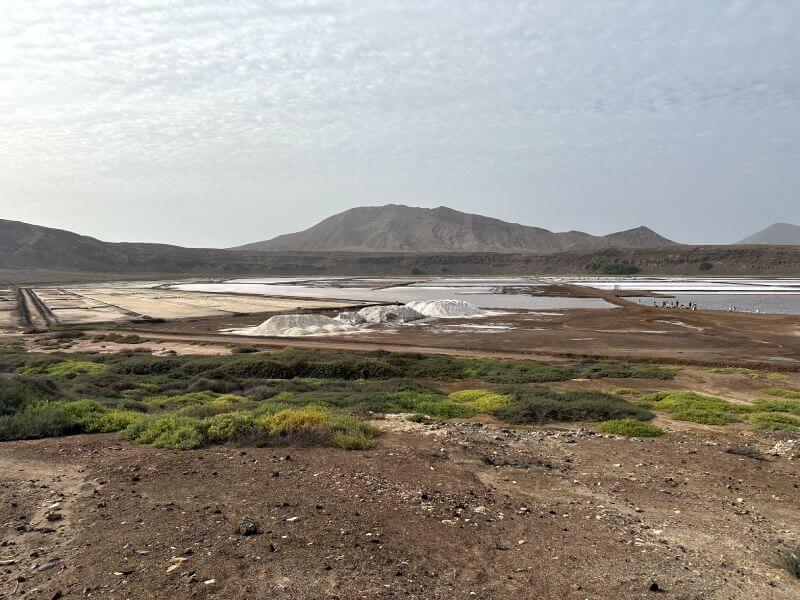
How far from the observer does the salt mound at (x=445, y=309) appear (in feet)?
188

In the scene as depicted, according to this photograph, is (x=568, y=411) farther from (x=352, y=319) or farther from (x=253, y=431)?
(x=352, y=319)

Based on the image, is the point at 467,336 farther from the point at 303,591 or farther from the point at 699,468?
the point at 303,591

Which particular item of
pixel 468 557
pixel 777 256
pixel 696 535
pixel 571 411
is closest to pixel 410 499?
pixel 468 557

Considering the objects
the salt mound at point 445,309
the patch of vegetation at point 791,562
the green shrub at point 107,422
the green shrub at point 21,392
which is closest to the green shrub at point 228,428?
the green shrub at point 107,422

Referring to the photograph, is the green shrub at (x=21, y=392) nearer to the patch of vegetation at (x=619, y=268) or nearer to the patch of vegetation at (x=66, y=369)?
the patch of vegetation at (x=66, y=369)

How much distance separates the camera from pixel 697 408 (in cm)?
1689

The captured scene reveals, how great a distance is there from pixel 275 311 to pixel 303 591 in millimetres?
58925

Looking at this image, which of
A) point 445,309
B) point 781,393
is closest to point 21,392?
point 781,393

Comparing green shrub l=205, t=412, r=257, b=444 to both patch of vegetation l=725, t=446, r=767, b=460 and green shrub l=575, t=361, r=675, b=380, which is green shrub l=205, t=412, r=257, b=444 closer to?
patch of vegetation l=725, t=446, r=767, b=460

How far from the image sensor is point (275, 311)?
208 feet

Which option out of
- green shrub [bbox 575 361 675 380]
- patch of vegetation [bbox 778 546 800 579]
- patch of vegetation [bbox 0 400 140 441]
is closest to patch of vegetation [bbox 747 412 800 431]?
patch of vegetation [bbox 778 546 800 579]

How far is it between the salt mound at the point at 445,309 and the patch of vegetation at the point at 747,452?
146ft

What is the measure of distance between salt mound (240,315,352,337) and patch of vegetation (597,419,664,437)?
3311 centimetres

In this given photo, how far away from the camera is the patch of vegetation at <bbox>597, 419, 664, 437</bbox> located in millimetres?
13453
